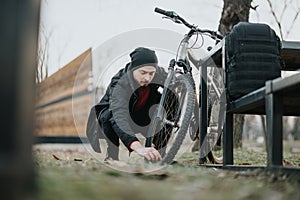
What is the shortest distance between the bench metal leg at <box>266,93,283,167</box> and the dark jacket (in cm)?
94

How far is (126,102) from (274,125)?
4.14 feet

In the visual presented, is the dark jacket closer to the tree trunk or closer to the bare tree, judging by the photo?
the tree trunk

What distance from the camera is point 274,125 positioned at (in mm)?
2355

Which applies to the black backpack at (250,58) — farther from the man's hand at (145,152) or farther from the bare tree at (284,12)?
the bare tree at (284,12)

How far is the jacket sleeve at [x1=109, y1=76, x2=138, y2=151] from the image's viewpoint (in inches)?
126

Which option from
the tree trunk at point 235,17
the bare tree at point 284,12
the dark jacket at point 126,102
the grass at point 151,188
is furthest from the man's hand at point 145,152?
the bare tree at point 284,12

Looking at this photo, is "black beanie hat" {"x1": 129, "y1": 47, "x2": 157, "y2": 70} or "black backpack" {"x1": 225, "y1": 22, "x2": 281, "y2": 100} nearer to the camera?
"black backpack" {"x1": 225, "y1": 22, "x2": 281, "y2": 100}

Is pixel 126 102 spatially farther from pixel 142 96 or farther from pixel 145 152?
pixel 145 152

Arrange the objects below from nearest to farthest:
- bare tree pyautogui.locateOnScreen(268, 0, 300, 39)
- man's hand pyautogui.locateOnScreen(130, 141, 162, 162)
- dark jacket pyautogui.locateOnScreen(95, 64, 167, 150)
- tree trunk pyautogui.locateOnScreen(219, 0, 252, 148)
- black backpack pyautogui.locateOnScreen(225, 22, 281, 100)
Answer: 1. man's hand pyautogui.locateOnScreen(130, 141, 162, 162)
2. black backpack pyautogui.locateOnScreen(225, 22, 281, 100)
3. dark jacket pyautogui.locateOnScreen(95, 64, 167, 150)
4. tree trunk pyautogui.locateOnScreen(219, 0, 252, 148)
5. bare tree pyautogui.locateOnScreen(268, 0, 300, 39)

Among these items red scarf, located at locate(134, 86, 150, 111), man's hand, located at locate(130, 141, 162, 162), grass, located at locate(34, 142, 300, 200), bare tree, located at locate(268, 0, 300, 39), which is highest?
bare tree, located at locate(268, 0, 300, 39)

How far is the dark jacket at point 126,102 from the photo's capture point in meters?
3.30

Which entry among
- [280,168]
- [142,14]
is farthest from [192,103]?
[142,14]

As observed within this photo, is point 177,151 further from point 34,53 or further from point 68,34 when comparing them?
point 68,34

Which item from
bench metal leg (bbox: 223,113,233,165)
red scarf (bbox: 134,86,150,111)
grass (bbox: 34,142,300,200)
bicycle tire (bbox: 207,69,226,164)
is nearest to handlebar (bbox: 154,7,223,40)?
bicycle tire (bbox: 207,69,226,164)
